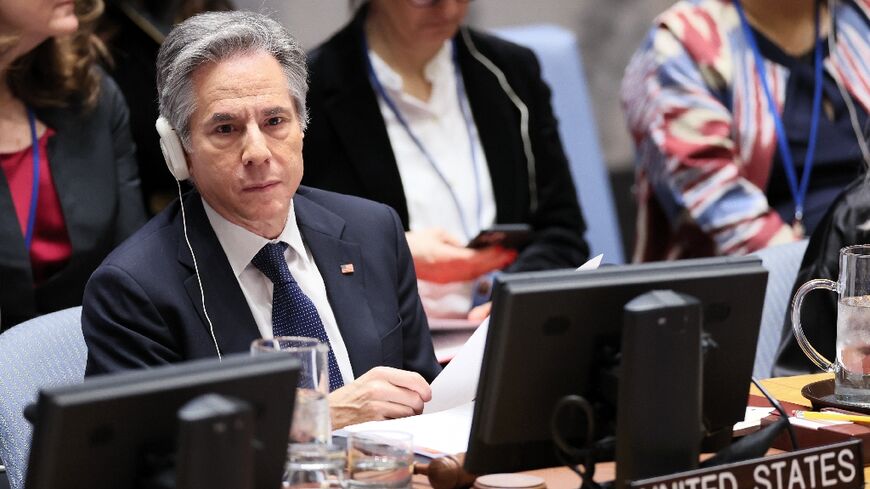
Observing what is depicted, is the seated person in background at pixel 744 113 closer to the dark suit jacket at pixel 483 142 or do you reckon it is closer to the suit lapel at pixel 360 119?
the dark suit jacket at pixel 483 142

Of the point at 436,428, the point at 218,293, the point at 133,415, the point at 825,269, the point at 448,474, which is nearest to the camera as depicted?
the point at 133,415

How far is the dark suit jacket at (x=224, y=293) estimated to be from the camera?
219 centimetres

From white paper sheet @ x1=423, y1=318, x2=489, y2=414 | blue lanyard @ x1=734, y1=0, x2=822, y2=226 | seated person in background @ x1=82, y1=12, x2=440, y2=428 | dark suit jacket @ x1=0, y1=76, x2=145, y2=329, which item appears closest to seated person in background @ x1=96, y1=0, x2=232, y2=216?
dark suit jacket @ x1=0, y1=76, x2=145, y2=329

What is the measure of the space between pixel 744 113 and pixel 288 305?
6.07 ft

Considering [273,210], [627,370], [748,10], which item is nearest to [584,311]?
[627,370]

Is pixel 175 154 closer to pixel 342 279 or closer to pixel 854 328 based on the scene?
pixel 342 279

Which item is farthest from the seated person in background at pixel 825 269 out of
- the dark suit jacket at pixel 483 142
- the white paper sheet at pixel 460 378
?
the dark suit jacket at pixel 483 142

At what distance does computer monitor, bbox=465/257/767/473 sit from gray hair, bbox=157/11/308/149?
0.89 meters

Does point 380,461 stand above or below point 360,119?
below

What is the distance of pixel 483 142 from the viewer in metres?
3.58

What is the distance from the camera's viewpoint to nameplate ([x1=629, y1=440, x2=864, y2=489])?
163cm

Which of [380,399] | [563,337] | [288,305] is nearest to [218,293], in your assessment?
[288,305]

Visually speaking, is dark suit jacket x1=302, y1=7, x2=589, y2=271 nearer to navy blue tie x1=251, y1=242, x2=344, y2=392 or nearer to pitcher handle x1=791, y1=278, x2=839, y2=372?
navy blue tie x1=251, y1=242, x2=344, y2=392

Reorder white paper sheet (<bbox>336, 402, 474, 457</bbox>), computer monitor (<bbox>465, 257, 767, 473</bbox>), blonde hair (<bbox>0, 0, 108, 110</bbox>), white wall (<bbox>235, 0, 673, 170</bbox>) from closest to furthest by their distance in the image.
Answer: computer monitor (<bbox>465, 257, 767, 473</bbox>) → white paper sheet (<bbox>336, 402, 474, 457</bbox>) → blonde hair (<bbox>0, 0, 108, 110</bbox>) → white wall (<bbox>235, 0, 673, 170</bbox>)
